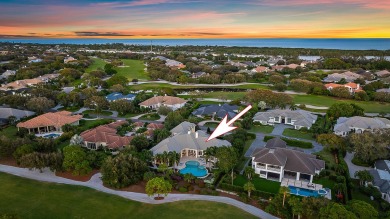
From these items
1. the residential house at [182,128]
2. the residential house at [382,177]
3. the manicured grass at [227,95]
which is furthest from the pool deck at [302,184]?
the manicured grass at [227,95]

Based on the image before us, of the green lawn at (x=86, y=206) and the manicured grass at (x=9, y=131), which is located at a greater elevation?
the green lawn at (x=86, y=206)

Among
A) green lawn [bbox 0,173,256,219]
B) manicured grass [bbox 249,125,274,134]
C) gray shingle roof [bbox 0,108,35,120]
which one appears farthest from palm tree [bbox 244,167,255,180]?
gray shingle roof [bbox 0,108,35,120]

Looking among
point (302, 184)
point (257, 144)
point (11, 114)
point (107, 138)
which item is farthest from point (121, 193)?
point (11, 114)

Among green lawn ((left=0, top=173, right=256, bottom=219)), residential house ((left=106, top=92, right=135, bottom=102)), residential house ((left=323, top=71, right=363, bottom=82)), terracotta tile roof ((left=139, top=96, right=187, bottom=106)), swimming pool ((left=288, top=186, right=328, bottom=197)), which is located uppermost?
residential house ((left=323, top=71, right=363, bottom=82))

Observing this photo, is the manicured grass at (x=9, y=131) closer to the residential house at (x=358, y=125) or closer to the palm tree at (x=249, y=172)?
the palm tree at (x=249, y=172)

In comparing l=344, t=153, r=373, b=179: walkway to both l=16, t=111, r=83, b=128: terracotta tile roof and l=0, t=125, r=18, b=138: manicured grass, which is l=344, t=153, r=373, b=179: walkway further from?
l=0, t=125, r=18, b=138: manicured grass

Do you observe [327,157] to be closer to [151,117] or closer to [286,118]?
[286,118]
